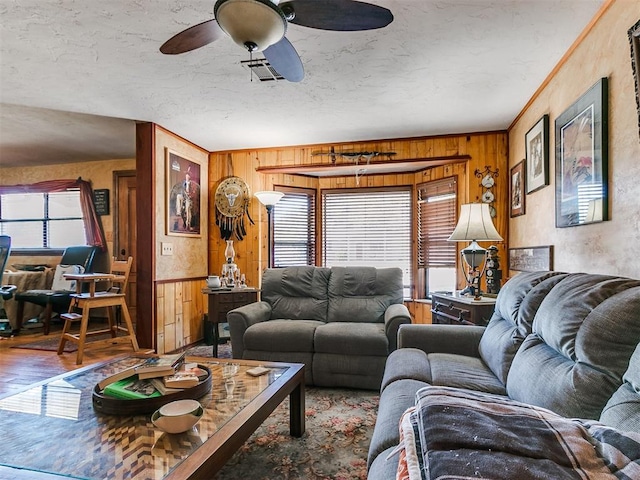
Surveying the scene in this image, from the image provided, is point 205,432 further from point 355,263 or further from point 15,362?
point 355,263

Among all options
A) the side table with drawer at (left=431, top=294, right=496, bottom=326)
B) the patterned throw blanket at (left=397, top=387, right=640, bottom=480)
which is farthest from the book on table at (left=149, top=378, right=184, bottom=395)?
the side table with drawer at (left=431, top=294, right=496, bottom=326)

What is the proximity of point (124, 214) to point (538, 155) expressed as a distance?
17.1ft

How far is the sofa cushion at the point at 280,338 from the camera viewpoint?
9.83 feet

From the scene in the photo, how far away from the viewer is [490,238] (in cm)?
303

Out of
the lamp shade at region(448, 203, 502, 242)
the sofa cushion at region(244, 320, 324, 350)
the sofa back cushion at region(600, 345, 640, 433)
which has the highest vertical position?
the lamp shade at region(448, 203, 502, 242)

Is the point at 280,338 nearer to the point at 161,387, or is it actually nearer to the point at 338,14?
the point at 161,387

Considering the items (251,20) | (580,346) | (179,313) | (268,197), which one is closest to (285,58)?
(251,20)

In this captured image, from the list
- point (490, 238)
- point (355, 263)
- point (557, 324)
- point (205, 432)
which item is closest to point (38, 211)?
point (355, 263)

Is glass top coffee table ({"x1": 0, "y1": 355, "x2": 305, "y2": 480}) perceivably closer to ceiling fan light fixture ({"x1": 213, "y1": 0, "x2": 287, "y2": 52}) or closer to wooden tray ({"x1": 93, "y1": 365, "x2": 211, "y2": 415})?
wooden tray ({"x1": 93, "y1": 365, "x2": 211, "y2": 415})

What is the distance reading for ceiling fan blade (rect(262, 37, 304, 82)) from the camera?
1771mm

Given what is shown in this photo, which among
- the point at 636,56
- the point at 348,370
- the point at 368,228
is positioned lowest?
the point at 348,370

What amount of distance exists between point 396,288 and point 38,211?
18.8 ft

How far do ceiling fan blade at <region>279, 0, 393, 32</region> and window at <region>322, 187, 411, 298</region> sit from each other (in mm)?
3585

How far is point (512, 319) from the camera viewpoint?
77.3 inches
